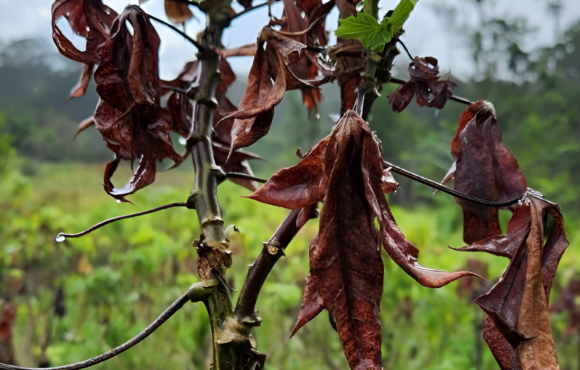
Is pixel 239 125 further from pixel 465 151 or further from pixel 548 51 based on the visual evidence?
pixel 548 51

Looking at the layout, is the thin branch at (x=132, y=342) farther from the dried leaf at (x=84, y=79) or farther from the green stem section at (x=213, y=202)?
the dried leaf at (x=84, y=79)

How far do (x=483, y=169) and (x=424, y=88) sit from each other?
0.21 feet

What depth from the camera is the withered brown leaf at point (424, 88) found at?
264 mm

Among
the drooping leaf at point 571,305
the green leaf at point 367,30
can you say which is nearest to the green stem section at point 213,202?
the green leaf at point 367,30

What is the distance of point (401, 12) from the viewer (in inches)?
8.8

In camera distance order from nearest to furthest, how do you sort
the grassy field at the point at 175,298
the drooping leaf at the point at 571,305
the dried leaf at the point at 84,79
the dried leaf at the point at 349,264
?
the dried leaf at the point at 349,264
the dried leaf at the point at 84,79
the grassy field at the point at 175,298
the drooping leaf at the point at 571,305

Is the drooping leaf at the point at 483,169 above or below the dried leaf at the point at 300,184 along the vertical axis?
above

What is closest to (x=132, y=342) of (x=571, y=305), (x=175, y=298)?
(x=175, y=298)

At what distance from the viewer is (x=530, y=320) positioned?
0.23 metres

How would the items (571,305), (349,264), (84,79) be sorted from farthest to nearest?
(571,305)
(84,79)
(349,264)

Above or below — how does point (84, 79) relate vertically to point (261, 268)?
above

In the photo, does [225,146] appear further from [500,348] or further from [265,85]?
[500,348]

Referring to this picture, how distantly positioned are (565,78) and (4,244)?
276 cm

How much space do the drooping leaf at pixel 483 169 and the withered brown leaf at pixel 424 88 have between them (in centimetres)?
4
